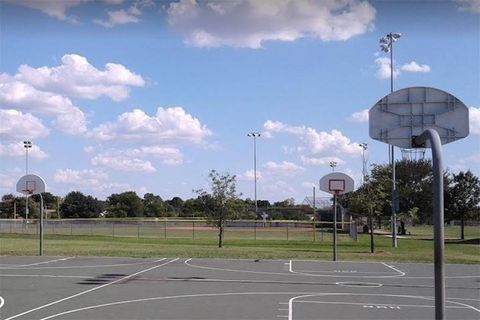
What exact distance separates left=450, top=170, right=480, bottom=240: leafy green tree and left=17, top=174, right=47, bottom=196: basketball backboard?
4561 cm

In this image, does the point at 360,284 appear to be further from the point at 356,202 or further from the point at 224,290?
the point at 356,202

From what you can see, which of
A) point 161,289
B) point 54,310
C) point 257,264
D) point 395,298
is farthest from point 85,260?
point 395,298

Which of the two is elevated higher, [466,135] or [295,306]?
[466,135]

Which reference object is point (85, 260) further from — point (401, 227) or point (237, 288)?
point (401, 227)

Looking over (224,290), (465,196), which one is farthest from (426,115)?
(465,196)

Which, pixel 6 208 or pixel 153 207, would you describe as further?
pixel 153 207

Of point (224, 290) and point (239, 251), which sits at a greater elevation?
point (224, 290)

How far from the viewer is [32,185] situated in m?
25.5

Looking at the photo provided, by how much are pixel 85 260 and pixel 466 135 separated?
15.5 metres

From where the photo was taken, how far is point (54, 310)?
10.8 metres

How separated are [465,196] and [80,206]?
8964 cm

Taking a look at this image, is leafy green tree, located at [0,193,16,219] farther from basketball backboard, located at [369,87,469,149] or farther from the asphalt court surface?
basketball backboard, located at [369,87,469,149]

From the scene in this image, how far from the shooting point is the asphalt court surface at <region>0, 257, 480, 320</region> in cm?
1088

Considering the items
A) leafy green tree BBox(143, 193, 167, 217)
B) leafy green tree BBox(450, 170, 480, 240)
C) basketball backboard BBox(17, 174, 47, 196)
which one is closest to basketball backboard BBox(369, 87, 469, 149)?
basketball backboard BBox(17, 174, 47, 196)
